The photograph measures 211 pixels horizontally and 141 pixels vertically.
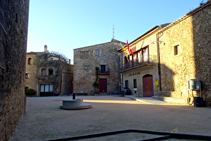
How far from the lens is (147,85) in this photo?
1636 cm

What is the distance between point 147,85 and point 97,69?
1006cm

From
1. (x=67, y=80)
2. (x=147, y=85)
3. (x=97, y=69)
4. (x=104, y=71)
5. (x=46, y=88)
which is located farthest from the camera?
(x=67, y=80)

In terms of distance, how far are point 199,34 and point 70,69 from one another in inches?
876

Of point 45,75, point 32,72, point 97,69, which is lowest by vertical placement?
point 45,75

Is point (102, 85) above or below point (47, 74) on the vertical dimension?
below

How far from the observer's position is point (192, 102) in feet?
33.7

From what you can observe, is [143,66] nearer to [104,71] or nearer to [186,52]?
[186,52]

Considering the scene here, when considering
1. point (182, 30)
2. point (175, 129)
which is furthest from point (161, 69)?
point (175, 129)

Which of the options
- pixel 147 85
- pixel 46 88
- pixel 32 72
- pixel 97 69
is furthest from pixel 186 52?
pixel 32 72

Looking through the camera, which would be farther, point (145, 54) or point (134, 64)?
point (134, 64)

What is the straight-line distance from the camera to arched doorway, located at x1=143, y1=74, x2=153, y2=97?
625 inches

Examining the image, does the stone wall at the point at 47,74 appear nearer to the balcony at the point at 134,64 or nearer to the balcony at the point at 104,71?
the balcony at the point at 104,71

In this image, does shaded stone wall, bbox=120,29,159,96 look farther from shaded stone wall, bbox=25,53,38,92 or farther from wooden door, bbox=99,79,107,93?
shaded stone wall, bbox=25,53,38,92

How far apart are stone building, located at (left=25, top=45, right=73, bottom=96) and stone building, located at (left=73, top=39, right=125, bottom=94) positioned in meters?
2.71
